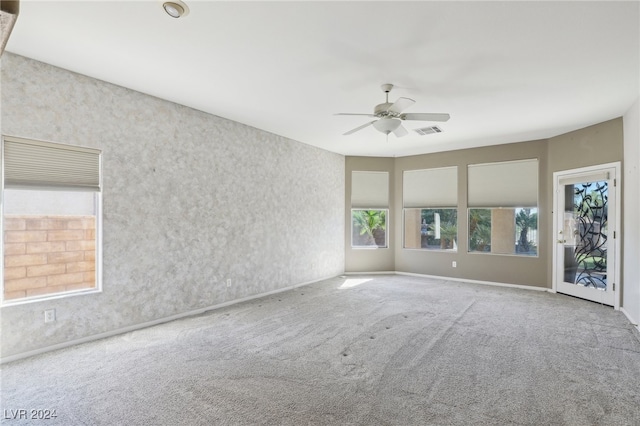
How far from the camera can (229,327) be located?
3959mm

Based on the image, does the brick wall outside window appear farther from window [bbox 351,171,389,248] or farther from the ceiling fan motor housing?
window [bbox 351,171,389,248]

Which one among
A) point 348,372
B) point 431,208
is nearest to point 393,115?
point 348,372

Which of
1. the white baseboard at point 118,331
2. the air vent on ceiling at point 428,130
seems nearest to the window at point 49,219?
the white baseboard at point 118,331

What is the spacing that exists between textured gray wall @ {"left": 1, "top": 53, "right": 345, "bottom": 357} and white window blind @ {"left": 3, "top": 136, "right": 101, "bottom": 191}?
0.09 meters

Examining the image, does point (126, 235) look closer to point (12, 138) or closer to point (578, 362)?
point (12, 138)

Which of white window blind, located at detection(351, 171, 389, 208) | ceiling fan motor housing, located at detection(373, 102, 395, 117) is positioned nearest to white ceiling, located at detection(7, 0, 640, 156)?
ceiling fan motor housing, located at detection(373, 102, 395, 117)

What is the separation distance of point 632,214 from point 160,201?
6002 millimetres

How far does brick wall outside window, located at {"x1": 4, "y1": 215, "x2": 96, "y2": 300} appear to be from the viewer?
3117mm

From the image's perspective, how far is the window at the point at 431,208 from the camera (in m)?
7.05

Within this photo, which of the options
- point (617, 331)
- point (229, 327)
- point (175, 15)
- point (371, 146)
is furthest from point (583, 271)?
point (175, 15)

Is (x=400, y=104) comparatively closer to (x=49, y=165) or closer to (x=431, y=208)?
(x=49, y=165)

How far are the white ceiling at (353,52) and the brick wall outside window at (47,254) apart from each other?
1579 mm

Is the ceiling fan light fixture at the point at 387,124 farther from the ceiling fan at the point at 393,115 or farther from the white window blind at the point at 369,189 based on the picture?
the white window blind at the point at 369,189

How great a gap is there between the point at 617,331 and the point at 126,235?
18.9 ft
